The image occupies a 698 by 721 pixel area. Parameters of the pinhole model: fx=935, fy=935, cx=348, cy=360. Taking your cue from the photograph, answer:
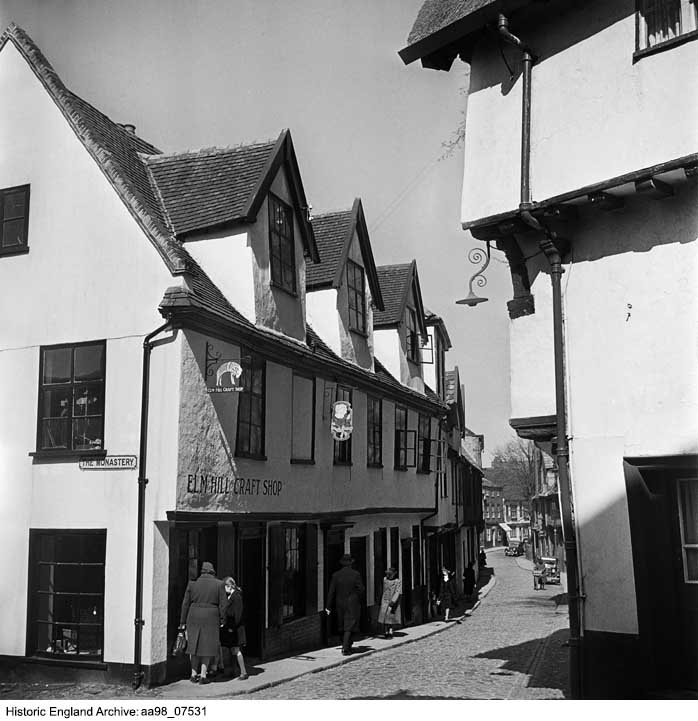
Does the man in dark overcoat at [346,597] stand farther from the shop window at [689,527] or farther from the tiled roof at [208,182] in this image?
the shop window at [689,527]

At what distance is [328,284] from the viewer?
18734mm

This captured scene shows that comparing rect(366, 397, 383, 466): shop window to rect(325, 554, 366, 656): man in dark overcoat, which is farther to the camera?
rect(366, 397, 383, 466): shop window

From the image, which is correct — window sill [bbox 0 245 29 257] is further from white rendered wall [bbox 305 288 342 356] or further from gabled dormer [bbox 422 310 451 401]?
gabled dormer [bbox 422 310 451 401]

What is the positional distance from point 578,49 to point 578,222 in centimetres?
182

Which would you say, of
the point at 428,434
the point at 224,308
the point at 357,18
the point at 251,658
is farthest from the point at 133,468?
the point at 428,434

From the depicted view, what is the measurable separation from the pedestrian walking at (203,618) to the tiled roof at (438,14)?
23.6 feet

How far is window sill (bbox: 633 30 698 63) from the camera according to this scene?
29.0ft

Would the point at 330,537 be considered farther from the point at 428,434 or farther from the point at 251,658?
the point at 428,434

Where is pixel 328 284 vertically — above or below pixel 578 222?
above

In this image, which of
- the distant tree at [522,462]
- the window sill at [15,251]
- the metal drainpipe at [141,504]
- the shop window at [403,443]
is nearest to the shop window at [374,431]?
the shop window at [403,443]

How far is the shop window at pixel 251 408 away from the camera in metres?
14.0

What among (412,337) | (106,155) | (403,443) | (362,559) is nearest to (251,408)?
(106,155)

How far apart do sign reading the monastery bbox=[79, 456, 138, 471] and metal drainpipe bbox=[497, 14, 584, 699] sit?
219 inches

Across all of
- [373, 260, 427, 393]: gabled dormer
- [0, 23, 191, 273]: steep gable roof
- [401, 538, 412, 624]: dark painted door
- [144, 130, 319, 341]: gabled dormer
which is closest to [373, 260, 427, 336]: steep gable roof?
[373, 260, 427, 393]: gabled dormer
